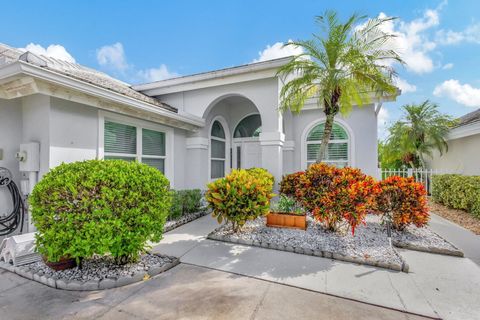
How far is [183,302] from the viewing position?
2883 mm

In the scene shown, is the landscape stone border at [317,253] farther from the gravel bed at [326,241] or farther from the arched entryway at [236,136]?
the arched entryway at [236,136]

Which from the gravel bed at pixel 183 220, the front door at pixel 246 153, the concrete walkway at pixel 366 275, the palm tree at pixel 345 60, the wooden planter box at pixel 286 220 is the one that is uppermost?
the palm tree at pixel 345 60

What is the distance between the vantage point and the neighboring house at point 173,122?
486cm

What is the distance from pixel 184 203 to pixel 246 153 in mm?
4758

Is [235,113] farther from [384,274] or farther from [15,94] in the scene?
[384,274]

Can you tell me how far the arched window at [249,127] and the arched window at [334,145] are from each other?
8.33 ft

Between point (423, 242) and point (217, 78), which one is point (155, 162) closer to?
point (217, 78)

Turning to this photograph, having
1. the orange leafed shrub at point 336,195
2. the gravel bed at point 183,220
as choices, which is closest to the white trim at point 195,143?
the gravel bed at point 183,220

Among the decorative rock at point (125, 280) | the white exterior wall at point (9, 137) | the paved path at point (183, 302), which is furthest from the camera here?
the white exterior wall at point (9, 137)

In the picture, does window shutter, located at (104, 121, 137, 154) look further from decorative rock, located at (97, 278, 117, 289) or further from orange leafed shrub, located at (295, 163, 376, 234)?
orange leafed shrub, located at (295, 163, 376, 234)

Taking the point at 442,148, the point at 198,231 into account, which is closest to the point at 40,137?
the point at 198,231

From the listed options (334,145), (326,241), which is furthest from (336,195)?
(334,145)

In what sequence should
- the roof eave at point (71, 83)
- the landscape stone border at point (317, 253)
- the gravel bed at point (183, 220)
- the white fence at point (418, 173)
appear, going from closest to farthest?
the landscape stone border at point (317, 253), the roof eave at point (71, 83), the gravel bed at point (183, 220), the white fence at point (418, 173)

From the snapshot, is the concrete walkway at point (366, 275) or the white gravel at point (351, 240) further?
the white gravel at point (351, 240)
